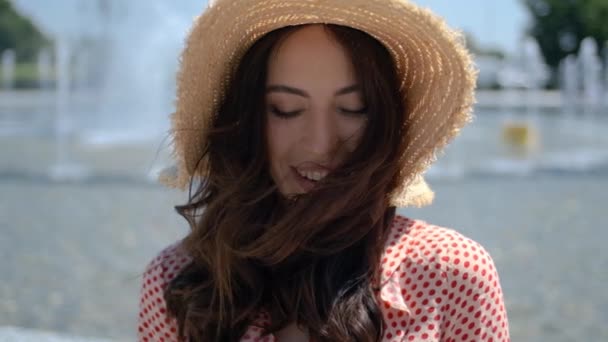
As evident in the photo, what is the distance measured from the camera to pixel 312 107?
1545mm

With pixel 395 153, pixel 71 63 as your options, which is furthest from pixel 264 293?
pixel 71 63

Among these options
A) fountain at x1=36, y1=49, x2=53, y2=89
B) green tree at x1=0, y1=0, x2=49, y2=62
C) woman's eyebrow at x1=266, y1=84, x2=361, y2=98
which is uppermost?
woman's eyebrow at x1=266, y1=84, x2=361, y2=98

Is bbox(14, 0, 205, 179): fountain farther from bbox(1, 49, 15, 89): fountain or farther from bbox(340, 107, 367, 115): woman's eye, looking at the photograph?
bbox(1, 49, 15, 89): fountain

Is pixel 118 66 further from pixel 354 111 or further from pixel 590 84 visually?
pixel 354 111

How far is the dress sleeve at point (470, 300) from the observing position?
1459 mm

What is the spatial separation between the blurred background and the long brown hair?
0.27 m

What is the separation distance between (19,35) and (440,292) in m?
44.0

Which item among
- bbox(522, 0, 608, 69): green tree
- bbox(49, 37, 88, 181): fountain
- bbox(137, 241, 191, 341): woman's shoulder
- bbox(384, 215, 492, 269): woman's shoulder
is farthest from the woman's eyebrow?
bbox(522, 0, 608, 69): green tree

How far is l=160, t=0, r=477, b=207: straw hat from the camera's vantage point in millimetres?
1525

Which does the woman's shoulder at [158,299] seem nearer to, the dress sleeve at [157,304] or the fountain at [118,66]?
the dress sleeve at [157,304]

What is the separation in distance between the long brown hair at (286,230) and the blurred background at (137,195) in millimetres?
267

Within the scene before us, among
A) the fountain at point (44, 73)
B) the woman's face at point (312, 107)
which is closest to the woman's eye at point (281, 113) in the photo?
the woman's face at point (312, 107)

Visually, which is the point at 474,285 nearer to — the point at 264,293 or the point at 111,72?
the point at 264,293

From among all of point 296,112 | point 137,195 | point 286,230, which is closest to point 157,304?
point 286,230
